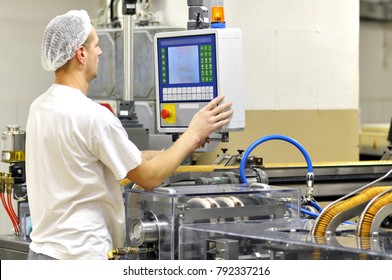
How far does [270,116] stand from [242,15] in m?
0.56

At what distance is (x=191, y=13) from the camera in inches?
114

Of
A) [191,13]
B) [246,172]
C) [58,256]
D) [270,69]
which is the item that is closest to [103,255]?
[58,256]

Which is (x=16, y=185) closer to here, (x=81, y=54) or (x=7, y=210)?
(x=7, y=210)

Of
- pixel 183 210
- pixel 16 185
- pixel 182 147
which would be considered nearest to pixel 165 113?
pixel 182 147

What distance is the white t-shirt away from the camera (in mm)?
2332

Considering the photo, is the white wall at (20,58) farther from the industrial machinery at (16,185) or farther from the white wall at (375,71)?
the white wall at (375,71)

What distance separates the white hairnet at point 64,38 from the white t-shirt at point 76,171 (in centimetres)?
10

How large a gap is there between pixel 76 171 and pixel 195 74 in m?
0.62

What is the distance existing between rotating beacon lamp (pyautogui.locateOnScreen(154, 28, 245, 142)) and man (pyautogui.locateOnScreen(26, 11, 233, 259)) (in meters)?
0.32

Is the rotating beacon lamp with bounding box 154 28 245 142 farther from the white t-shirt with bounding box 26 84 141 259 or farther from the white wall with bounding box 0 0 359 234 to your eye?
the white wall with bounding box 0 0 359 234

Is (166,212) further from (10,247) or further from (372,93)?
(372,93)

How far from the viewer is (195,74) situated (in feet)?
9.18

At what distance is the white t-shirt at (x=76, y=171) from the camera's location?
233 centimetres

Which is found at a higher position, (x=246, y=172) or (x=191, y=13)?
(x=191, y=13)
